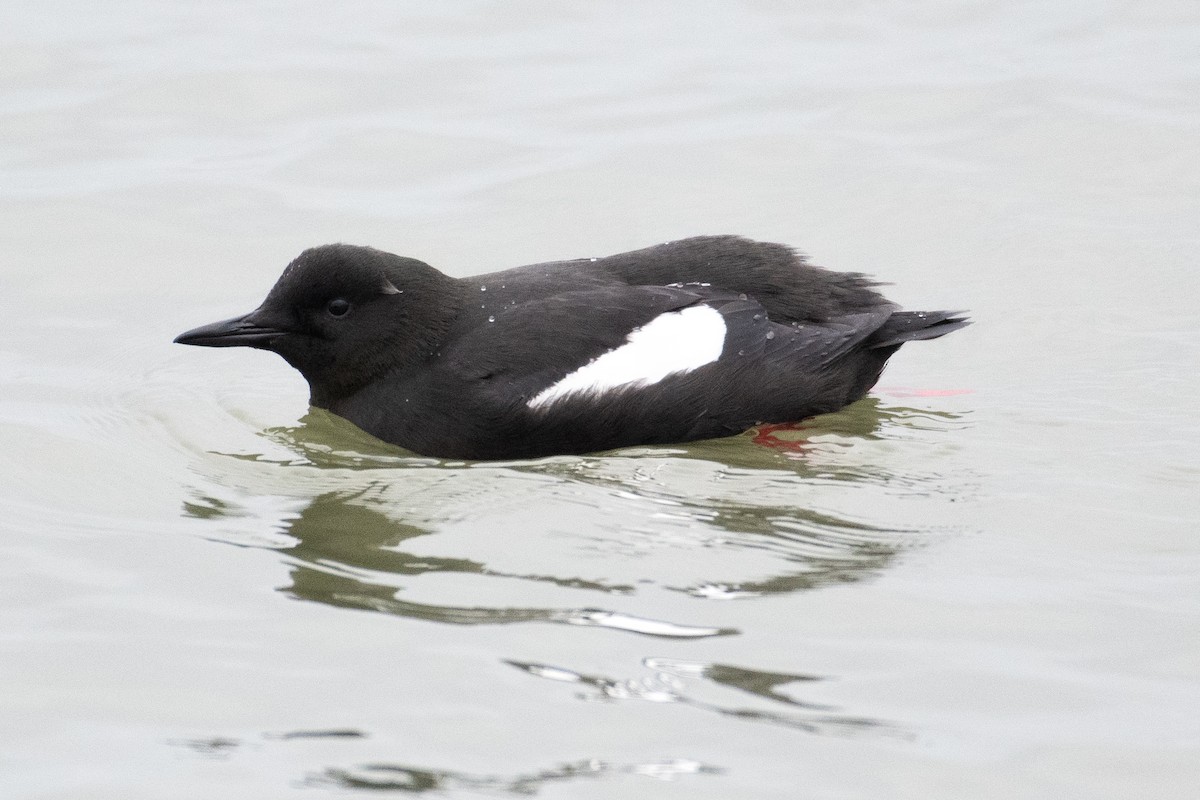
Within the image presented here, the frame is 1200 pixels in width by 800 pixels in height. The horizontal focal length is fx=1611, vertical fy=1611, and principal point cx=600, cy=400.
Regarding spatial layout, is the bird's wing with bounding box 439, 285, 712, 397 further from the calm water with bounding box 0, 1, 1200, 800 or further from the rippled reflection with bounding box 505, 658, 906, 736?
the rippled reflection with bounding box 505, 658, 906, 736

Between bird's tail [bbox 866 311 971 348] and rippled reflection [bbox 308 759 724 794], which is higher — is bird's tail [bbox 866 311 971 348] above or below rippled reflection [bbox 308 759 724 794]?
above

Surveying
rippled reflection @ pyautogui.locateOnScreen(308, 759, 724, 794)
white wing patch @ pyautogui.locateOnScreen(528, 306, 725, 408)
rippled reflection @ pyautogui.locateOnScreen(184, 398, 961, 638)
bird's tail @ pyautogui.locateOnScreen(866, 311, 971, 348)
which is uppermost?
bird's tail @ pyautogui.locateOnScreen(866, 311, 971, 348)

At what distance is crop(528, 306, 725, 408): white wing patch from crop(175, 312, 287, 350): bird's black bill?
1.29 meters

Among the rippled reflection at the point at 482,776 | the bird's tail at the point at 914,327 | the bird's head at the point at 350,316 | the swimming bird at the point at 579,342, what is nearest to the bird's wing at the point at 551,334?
the swimming bird at the point at 579,342

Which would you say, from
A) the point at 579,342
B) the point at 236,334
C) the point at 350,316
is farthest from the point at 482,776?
the point at 236,334

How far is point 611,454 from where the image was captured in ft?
21.7

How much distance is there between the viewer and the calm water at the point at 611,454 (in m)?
4.51

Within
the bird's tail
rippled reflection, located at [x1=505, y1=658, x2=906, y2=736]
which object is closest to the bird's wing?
the bird's tail

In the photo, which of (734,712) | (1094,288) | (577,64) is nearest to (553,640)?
(734,712)

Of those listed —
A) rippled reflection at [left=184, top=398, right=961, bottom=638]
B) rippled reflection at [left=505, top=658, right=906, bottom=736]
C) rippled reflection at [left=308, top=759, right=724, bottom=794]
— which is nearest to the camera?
rippled reflection at [left=308, top=759, right=724, bottom=794]

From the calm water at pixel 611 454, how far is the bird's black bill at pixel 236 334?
437 millimetres

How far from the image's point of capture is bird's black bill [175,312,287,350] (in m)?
6.88

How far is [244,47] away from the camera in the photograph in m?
12.0

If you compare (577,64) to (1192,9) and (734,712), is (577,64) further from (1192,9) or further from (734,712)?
(734,712)
